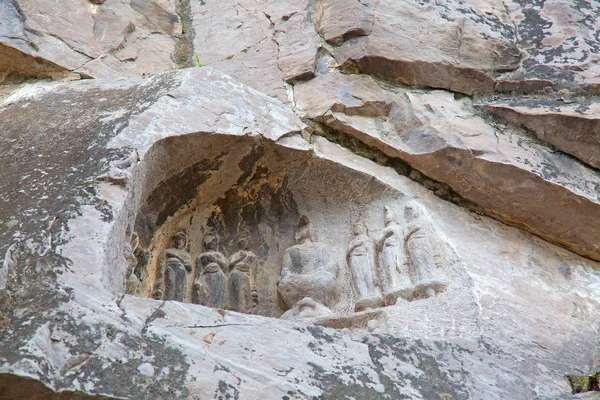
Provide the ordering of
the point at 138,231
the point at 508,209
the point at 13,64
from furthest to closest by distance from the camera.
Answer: the point at 13,64, the point at 508,209, the point at 138,231

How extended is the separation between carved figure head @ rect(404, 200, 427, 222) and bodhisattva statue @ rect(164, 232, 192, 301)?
4.25 ft

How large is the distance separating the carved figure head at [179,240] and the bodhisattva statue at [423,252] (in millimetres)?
1307

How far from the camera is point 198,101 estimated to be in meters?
5.17

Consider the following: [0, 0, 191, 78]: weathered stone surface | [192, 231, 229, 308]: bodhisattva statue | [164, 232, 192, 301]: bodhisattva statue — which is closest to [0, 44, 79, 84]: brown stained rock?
[0, 0, 191, 78]: weathered stone surface

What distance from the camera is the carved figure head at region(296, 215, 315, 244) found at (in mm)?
5285

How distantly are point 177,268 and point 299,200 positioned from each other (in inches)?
37.1

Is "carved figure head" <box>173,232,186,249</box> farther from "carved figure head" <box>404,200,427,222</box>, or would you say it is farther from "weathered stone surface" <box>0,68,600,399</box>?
"carved figure head" <box>404,200,427,222</box>

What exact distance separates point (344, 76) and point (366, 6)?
75 centimetres

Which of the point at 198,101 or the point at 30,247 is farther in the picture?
the point at 198,101

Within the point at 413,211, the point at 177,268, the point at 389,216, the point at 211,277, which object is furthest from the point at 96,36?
the point at 413,211

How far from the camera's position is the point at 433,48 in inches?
241

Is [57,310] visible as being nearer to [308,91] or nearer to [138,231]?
[138,231]

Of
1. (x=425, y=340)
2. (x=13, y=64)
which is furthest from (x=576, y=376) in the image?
(x=13, y=64)

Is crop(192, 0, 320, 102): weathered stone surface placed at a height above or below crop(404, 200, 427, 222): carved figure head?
above
